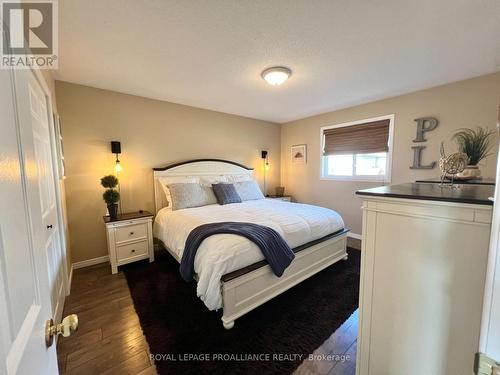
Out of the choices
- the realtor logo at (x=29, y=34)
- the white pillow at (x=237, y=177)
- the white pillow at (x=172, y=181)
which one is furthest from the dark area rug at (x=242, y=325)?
the white pillow at (x=237, y=177)

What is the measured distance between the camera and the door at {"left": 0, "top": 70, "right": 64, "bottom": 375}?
41 centimetres

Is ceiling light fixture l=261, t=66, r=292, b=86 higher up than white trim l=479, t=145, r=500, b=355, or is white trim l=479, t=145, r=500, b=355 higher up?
ceiling light fixture l=261, t=66, r=292, b=86

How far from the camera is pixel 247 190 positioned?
12.1ft

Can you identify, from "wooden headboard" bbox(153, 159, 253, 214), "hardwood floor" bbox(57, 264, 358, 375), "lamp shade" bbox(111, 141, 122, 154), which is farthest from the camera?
"wooden headboard" bbox(153, 159, 253, 214)

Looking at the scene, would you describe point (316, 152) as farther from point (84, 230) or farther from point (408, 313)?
point (84, 230)

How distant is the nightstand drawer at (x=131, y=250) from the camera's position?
2.61 metres

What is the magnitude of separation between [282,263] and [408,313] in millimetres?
1033

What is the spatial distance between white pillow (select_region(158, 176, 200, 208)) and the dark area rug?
1167mm

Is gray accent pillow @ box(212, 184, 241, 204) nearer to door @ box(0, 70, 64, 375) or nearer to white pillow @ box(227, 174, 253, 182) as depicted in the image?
white pillow @ box(227, 174, 253, 182)

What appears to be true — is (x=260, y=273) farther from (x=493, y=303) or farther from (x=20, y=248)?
(x=20, y=248)

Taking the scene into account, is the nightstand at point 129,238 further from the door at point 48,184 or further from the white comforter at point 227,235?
the door at point 48,184

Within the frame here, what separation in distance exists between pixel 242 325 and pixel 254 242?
27.0 inches

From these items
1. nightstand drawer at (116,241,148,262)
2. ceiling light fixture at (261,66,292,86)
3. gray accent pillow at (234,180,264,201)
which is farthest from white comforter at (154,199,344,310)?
ceiling light fixture at (261,66,292,86)

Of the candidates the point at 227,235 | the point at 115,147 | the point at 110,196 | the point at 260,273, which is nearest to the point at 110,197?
the point at 110,196
